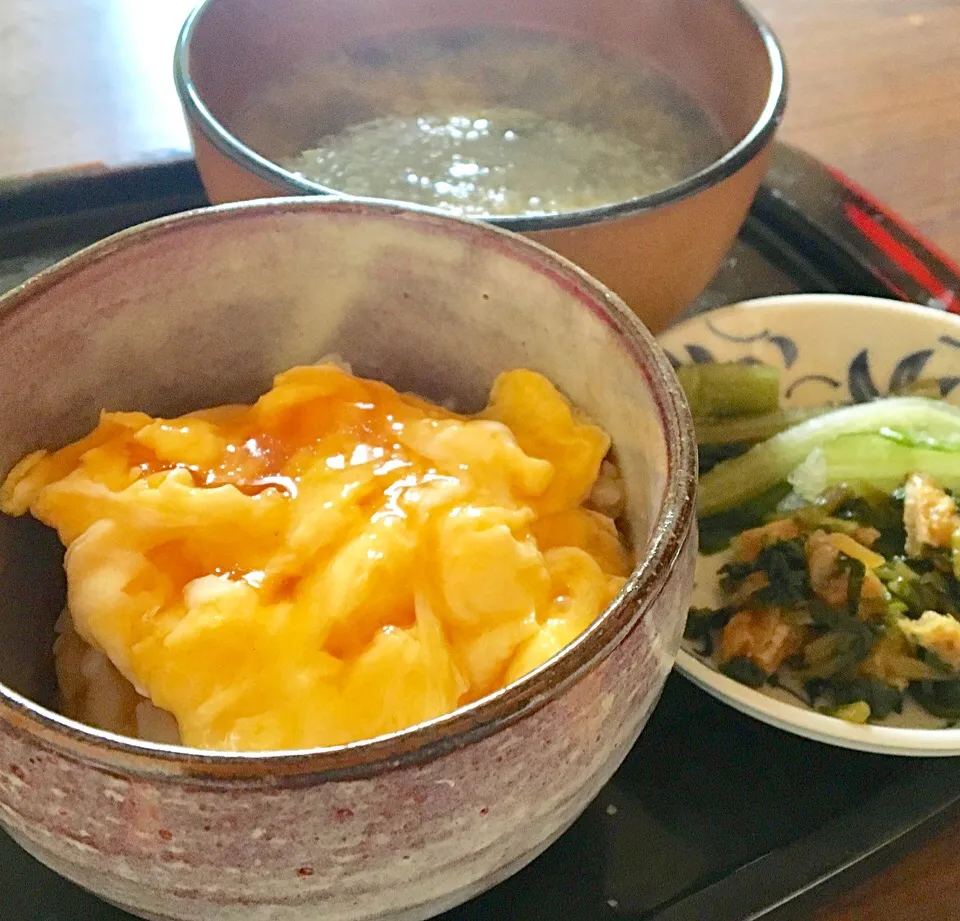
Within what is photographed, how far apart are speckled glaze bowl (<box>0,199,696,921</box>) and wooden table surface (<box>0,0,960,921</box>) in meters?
0.43

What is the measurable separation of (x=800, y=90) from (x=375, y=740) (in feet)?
3.68

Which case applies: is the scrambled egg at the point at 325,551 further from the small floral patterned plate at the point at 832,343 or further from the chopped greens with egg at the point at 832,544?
the small floral patterned plate at the point at 832,343

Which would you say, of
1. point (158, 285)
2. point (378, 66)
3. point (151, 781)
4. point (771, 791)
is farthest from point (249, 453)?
point (378, 66)

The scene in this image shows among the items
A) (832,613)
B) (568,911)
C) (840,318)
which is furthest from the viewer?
(840,318)

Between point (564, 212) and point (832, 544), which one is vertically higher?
point (564, 212)

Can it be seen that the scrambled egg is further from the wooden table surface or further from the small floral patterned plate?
the wooden table surface

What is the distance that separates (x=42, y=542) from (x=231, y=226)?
192mm

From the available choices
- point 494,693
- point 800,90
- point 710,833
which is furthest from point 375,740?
point 800,90

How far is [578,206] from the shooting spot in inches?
31.4

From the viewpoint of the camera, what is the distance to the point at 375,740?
1.19 ft

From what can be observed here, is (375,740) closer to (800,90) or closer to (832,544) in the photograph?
(832,544)

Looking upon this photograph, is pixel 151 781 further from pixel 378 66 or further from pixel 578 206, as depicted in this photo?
pixel 378 66

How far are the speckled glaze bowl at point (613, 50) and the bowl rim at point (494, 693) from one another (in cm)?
11

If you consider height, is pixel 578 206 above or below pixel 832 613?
above
